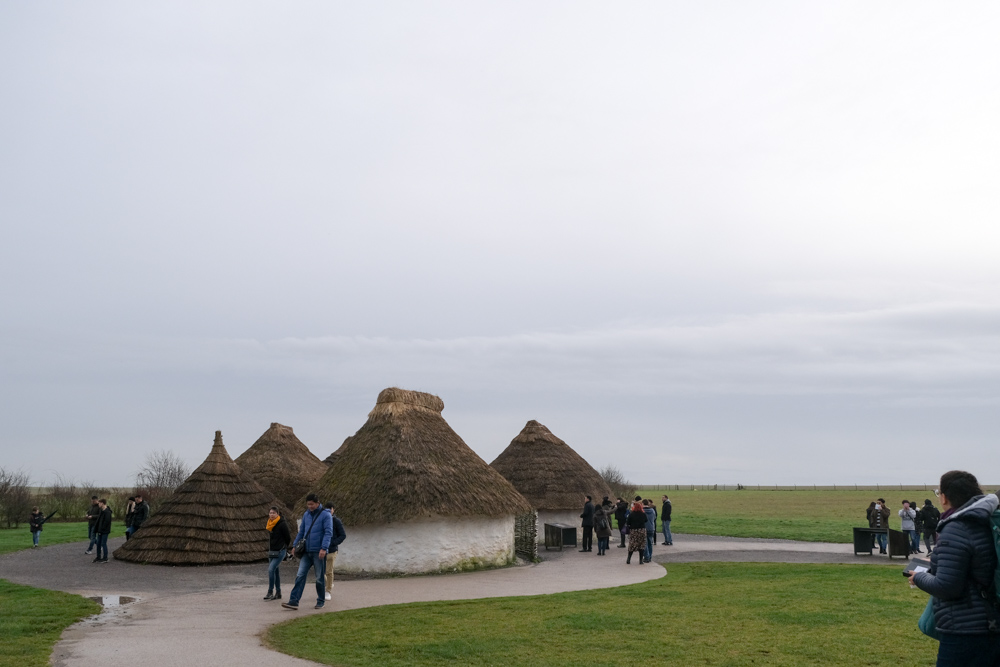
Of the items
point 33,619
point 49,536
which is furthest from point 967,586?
point 49,536

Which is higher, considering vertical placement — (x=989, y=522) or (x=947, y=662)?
(x=989, y=522)

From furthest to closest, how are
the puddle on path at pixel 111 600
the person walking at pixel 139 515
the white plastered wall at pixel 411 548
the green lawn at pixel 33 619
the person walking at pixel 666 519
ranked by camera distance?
the person walking at pixel 666 519 < the person walking at pixel 139 515 < the white plastered wall at pixel 411 548 < the puddle on path at pixel 111 600 < the green lawn at pixel 33 619

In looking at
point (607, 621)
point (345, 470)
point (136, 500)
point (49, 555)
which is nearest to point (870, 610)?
point (607, 621)

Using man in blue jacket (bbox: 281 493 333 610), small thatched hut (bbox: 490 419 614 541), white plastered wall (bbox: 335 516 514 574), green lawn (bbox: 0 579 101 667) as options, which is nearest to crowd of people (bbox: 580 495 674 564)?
small thatched hut (bbox: 490 419 614 541)

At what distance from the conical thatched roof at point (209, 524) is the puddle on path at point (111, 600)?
6.55 meters

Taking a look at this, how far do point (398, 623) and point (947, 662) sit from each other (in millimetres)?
9060

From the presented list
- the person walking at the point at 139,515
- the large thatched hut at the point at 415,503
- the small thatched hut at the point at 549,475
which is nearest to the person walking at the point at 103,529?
the person walking at the point at 139,515

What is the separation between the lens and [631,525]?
22.7m

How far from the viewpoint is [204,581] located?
766 inches

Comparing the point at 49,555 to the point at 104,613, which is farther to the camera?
the point at 49,555

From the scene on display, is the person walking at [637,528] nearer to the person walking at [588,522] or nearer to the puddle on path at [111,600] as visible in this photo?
the person walking at [588,522]

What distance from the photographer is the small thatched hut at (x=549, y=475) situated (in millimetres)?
33250

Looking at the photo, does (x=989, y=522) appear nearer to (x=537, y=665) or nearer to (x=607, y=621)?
(x=537, y=665)

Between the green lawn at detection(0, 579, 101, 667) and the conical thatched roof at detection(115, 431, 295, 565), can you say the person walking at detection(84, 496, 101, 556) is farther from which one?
the green lawn at detection(0, 579, 101, 667)
